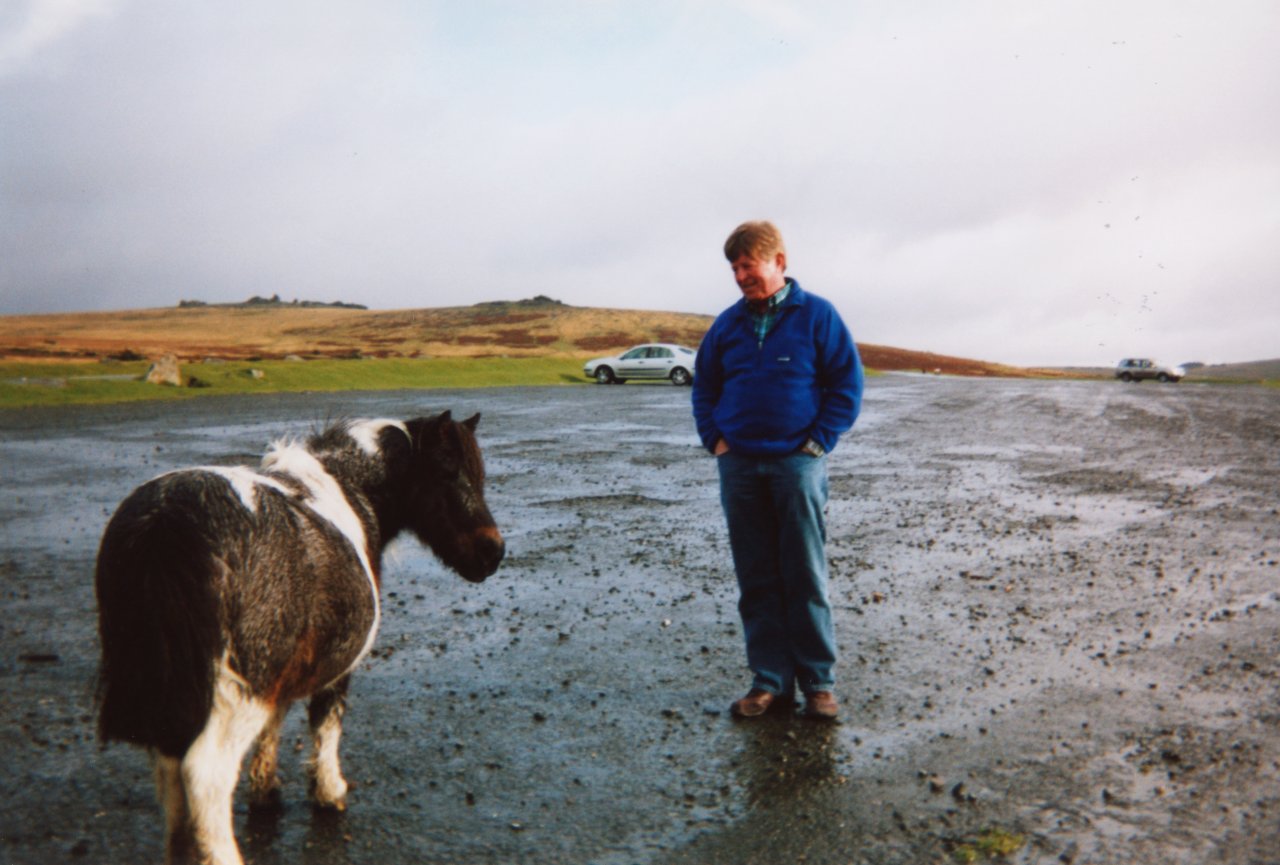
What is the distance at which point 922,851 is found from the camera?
3684 mm

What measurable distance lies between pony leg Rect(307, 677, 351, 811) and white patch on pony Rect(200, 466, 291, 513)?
1.01 meters

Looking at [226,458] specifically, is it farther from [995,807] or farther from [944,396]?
[944,396]

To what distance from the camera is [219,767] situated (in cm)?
306

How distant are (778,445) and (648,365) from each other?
39.8 meters

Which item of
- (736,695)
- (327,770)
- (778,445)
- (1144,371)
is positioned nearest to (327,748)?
(327,770)

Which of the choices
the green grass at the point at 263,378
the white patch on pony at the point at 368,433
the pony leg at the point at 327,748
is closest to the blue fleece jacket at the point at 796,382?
the white patch on pony at the point at 368,433

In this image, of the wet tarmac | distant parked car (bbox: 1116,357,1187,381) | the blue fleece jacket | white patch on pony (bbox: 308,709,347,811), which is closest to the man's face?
the blue fleece jacket

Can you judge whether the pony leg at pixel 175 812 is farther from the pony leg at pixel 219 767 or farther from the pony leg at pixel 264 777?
the pony leg at pixel 264 777

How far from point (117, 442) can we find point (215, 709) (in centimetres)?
1720

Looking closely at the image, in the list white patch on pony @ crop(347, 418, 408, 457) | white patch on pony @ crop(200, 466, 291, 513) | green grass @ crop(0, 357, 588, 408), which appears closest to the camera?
white patch on pony @ crop(200, 466, 291, 513)

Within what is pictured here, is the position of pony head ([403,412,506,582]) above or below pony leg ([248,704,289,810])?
above

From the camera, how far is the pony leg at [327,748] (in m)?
4.07

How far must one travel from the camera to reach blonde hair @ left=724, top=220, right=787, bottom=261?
16.2 ft

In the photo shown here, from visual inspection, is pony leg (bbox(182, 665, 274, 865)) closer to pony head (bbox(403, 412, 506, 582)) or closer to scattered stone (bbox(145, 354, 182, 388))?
pony head (bbox(403, 412, 506, 582))
